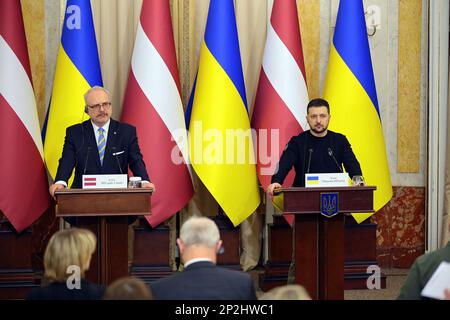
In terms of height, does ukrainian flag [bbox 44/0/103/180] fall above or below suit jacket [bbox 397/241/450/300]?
above

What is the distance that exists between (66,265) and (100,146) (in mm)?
2644

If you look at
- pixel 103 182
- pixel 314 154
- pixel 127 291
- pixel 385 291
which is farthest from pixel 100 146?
pixel 127 291

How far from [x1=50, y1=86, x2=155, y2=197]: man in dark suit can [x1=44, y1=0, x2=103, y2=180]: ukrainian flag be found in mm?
911

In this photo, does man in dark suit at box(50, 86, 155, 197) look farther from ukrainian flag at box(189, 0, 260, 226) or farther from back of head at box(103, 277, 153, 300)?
back of head at box(103, 277, 153, 300)

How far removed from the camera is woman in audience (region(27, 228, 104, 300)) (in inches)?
124

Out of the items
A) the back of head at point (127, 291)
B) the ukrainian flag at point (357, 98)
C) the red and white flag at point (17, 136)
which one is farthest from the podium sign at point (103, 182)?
the ukrainian flag at point (357, 98)

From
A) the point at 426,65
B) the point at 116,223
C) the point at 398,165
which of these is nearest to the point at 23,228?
the point at 116,223

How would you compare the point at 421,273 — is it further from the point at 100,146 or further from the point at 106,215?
the point at 100,146

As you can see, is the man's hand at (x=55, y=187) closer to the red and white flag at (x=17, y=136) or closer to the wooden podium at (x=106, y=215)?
the wooden podium at (x=106, y=215)

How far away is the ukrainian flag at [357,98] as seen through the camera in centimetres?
697

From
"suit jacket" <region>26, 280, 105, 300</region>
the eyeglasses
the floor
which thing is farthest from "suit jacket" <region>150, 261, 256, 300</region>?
the floor

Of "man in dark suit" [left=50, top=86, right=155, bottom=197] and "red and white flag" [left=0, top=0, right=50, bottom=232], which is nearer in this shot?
"man in dark suit" [left=50, top=86, right=155, bottom=197]

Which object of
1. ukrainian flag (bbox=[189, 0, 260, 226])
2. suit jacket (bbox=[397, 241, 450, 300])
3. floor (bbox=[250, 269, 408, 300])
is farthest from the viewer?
ukrainian flag (bbox=[189, 0, 260, 226])
